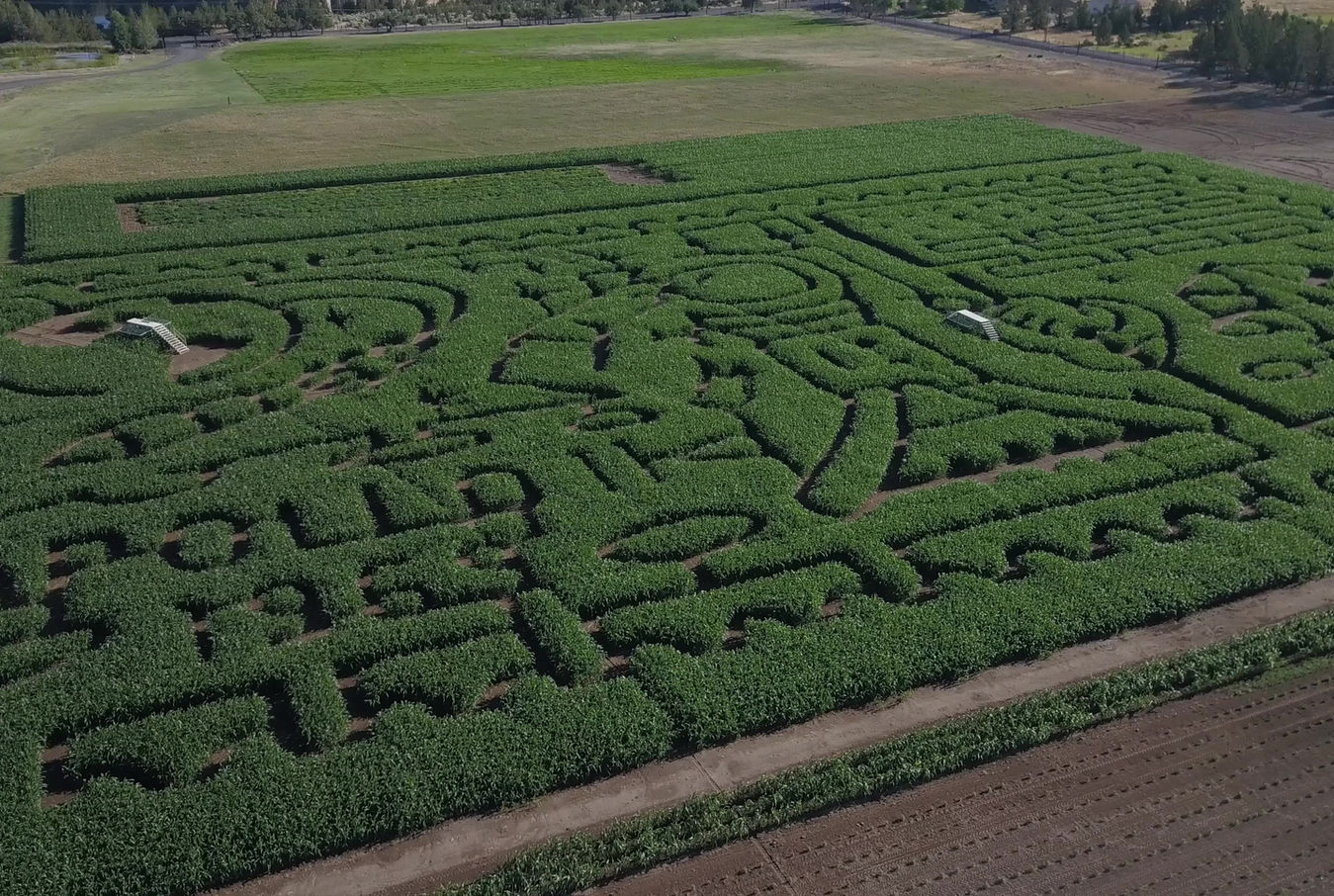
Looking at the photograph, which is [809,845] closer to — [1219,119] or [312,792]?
[312,792]

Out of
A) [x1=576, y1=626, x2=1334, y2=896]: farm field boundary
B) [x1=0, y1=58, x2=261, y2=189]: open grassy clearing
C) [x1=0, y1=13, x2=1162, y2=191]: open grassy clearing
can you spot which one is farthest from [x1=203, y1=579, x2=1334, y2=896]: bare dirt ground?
[x1=0, y1=58, x2=261, y2=189]: open grassy clearing

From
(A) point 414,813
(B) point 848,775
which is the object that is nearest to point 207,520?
(A) point 414,813

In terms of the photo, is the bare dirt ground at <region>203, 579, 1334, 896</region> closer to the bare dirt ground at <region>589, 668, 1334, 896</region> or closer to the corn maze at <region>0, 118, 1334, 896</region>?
the corn maze at <region>0, 118, 1334, 896</region>

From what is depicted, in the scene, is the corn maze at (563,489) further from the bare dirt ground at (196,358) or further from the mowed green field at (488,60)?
the mowed green field at (488,60)

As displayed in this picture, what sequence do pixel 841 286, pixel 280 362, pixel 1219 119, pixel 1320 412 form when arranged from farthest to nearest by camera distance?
pixel 1219 119, pixel 841 286, pixel 280 362, pixel 1320 412

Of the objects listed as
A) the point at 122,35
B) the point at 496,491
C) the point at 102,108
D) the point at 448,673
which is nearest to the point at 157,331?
the point at 496,491

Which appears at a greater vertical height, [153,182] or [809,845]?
[153,182]
